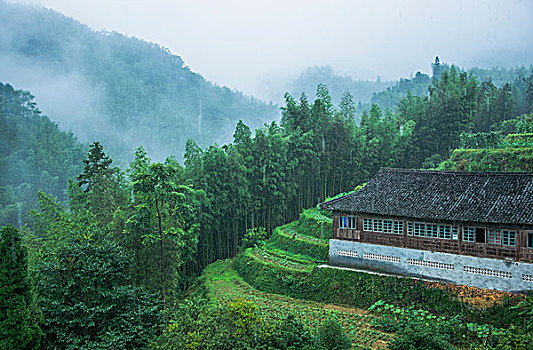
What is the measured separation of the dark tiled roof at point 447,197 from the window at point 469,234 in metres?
0.73

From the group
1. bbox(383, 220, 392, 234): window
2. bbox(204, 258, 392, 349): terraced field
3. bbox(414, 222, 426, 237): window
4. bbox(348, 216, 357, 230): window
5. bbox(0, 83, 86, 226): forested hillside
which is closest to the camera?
bbox(204, 258, 392, 349): terraced field

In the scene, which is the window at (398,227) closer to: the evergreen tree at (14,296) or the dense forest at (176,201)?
the dense forest at (176,201)

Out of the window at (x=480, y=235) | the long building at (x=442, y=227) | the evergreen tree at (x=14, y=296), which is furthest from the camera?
the window at (x=480, y=235)

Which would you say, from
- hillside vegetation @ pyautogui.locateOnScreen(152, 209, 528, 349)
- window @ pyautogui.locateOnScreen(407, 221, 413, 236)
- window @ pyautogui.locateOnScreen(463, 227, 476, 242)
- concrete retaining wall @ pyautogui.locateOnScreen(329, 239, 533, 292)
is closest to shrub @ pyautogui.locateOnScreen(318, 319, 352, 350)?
hillside vegetation @ pyautogui.locateOnScreen(152, 209, 528, 349)

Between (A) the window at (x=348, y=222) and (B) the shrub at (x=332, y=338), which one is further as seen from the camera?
(A) the window at (x=348, y=222)

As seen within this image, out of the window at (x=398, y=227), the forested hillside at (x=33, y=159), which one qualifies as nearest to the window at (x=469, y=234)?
the window at (x=398, y=227)

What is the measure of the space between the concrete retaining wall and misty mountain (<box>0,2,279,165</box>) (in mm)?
64146

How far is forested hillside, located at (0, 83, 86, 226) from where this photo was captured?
181 feet

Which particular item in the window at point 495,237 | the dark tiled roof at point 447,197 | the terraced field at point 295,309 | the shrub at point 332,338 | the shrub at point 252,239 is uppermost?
the dark tiled roof at point 447,197

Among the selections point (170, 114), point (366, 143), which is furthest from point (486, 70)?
point (366, 143)

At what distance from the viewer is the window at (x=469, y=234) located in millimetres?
16891

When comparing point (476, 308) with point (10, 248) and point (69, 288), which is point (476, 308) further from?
point (10, 248)

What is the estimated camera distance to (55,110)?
284ft

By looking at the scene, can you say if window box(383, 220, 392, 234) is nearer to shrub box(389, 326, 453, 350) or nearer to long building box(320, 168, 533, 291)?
long building box(320, 168, 533, 291)
